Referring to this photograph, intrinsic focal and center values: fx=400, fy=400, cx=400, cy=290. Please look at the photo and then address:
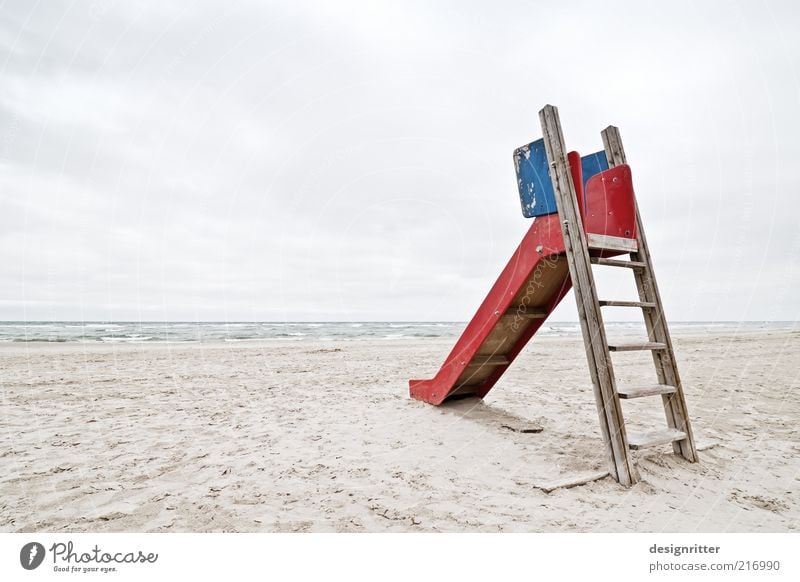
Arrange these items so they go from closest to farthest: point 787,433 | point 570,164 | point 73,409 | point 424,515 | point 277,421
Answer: point 424,515 < point 570,164 < point 787,433 < point 277,421 < point 73,409

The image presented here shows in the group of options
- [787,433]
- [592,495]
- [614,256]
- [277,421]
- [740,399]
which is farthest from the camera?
[740,399]

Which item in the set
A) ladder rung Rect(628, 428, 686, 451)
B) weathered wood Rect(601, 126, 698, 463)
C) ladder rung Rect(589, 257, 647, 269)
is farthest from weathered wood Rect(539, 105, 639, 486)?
weathered wood Rect(601, 126, 698, 463)

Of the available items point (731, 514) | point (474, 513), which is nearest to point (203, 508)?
point (474, 513)

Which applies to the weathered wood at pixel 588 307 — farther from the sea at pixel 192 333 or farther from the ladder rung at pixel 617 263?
the sea at pixel 192 333

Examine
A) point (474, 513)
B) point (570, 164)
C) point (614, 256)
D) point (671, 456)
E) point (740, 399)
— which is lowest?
point (740, 399)

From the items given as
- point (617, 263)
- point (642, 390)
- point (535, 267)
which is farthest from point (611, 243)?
point (642, 390)

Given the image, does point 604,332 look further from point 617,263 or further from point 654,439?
point 654,439

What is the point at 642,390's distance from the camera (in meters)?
2.98

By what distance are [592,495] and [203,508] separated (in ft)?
8.11

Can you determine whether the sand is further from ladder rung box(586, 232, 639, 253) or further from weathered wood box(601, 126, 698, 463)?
ladder rung box(586, 232, 639, 253)

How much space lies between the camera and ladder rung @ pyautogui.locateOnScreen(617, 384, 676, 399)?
9.35 feet

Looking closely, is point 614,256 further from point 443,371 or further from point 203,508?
point 203,508

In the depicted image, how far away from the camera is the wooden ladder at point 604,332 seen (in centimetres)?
289

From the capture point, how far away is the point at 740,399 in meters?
5.64
